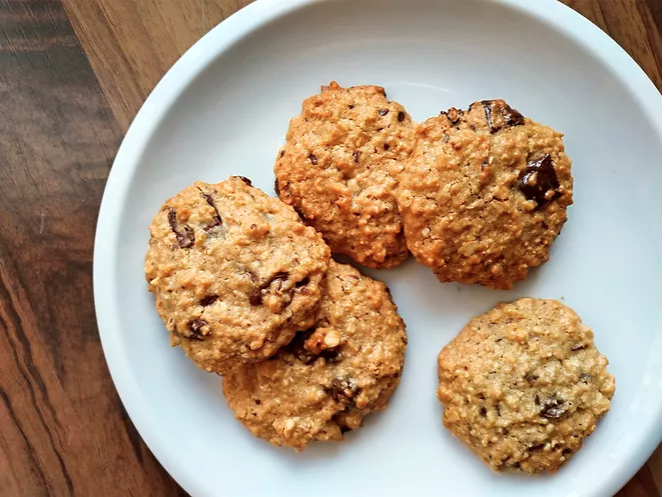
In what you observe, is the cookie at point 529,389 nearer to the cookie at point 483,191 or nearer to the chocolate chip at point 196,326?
the cookie at point 483,191

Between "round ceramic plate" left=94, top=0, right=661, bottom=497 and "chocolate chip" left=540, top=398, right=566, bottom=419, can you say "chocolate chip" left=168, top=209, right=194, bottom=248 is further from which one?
"chocolate chip" left=540, top=398, right=566, bottom=419

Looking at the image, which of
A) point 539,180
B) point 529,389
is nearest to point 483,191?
point 539,180

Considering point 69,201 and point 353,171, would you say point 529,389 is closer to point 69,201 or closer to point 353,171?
point 353,171

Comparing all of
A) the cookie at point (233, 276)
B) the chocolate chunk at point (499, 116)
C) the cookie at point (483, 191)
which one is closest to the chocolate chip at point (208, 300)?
the cookie at point (233, 276)

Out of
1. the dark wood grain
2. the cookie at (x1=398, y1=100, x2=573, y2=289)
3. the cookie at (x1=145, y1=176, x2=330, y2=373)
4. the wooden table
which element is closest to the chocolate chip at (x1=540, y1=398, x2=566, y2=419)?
the cookie at (x1=398, y1=100, x2=573, y2=289)

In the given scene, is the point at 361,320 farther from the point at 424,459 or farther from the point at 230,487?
Answer: the point at 230,487
